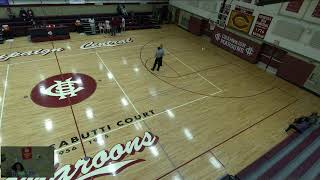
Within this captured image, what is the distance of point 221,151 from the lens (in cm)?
803

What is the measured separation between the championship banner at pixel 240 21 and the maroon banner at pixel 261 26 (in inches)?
21.8

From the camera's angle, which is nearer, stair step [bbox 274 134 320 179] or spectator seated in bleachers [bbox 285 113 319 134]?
stair step [bbox 274 134 320 179]

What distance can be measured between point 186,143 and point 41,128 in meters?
5.81

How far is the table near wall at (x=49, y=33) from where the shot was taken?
15492 mm

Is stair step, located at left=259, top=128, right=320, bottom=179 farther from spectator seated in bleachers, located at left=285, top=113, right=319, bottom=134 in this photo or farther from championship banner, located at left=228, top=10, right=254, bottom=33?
championship banner, located at left=228, top=10, right=254, bottom=33

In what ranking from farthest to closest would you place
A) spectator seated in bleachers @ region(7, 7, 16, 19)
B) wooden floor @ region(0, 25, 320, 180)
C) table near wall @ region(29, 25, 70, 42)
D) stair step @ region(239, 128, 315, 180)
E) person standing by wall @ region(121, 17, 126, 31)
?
person standing by wall @ region(121, 17, 126, 31) < spectator seated in bleachers @ region(7, 7, 16, 19) < table near wall @ region(29, 25, 70, 42) < wooden floor @ region(0, 25, 320, 180) < stair step @ region(239, 128, 315, 180)

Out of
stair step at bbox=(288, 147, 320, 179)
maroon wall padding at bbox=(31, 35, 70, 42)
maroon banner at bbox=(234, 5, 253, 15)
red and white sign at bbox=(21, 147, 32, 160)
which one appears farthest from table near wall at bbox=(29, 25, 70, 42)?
stair step at bbox=(288, 147, 320, 179)

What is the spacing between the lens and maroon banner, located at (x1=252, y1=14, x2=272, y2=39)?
47.9 ft

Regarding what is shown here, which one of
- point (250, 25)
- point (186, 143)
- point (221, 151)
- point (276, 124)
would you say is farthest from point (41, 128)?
point (250, 25)

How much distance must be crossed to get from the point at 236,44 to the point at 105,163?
14.0 m

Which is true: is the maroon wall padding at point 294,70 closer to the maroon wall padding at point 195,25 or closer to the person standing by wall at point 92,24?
the maroon wall padding at point 195,25

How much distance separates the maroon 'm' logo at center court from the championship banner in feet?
39.4

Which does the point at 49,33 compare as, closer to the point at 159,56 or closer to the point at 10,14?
the point at 10,14

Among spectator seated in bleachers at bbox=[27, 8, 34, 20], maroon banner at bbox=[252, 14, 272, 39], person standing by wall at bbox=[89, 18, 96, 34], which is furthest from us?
person standing by wall at bbox=[89, 18, 96, 34]
